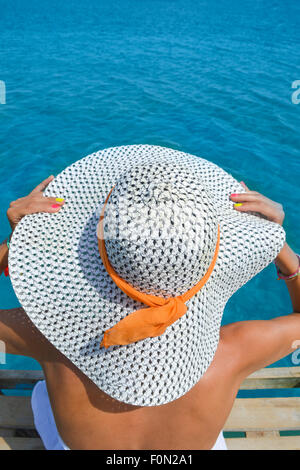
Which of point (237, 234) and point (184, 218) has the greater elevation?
point (184, 218)

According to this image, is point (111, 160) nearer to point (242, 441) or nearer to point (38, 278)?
point (38, 278)

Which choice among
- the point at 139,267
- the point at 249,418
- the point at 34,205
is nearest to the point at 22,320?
the point at 34,205

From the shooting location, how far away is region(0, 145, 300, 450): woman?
103 centimetres

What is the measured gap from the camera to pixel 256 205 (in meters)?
1.23

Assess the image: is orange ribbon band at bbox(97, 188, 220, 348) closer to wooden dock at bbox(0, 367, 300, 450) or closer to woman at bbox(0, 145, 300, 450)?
woman at bbox(0, 145, 300, 450)

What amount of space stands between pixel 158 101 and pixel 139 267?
17.8 feet

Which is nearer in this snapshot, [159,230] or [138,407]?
[159,230]

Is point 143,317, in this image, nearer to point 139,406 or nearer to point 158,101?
point 139,406

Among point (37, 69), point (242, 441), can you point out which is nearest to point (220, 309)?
point (242, 441)

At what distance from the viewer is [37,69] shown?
655cm

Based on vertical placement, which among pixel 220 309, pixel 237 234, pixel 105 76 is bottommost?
pixel 220 309

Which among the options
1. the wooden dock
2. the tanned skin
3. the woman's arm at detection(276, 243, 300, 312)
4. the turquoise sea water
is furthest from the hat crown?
the turquoise sea water

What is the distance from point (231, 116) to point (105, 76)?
8.90 feet

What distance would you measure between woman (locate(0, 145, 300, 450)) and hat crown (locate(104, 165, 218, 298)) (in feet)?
0.97
